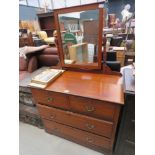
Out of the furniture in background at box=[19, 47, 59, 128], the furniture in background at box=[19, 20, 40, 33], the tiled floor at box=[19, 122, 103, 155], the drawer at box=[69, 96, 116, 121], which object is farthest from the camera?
the furniture in background at box=[19, 20, 40, 33]

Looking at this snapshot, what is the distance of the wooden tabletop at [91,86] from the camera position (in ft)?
3.67

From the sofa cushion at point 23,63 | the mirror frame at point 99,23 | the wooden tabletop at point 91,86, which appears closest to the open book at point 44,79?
the wooden tabletop at point 91,86

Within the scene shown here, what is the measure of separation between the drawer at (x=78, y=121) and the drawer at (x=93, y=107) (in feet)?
0.19

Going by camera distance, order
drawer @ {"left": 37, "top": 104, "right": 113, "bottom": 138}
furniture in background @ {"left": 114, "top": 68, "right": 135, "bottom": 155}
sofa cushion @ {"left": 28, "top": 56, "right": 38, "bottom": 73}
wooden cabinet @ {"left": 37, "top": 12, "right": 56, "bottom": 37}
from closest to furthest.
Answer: furniture in background @ {"left": 114, "top": 68, "right": 135, "bottom": 155}
drawer @ {"left": 37, "top": 104, "right": 113, "bottom": 138}
sofa cushion @ {"left": 28, "top": 56, "right": 38, "bottom": 73}
wooden cabinet @ {"left": 37, "top": 12, "right": 56, "bottom": 37}

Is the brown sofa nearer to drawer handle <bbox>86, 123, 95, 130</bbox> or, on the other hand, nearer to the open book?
the open book

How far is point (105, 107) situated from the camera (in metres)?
1.12

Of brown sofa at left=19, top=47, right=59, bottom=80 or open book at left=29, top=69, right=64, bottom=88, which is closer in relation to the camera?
open book at left=29, top=69, right=64, bottom=88

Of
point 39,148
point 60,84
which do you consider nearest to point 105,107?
point 60,84

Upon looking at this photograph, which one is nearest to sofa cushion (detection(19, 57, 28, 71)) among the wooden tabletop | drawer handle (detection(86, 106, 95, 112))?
the wooden tabletop

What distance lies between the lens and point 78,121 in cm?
136

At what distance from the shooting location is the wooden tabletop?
112cm
